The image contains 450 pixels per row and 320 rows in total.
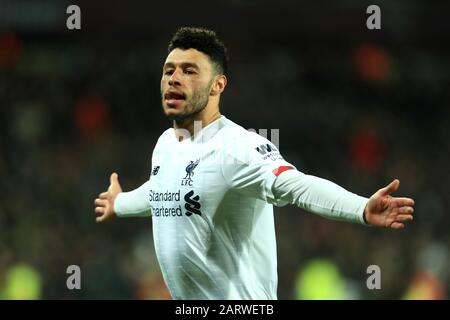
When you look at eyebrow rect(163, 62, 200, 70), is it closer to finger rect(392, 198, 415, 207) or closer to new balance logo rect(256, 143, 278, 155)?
new balance logo rect(256, 143, 278, 155)

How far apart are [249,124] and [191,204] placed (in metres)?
9.00

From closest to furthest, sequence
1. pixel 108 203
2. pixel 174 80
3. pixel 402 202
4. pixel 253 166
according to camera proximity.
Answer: pixel 402 202, pixel 253 166, pixel 174 80, pixel 108 203

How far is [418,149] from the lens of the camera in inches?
608

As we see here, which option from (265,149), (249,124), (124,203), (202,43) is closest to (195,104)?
(202,43)

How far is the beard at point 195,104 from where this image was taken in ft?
17.2

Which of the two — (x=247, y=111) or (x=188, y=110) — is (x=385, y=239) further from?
(x=188, y=110)

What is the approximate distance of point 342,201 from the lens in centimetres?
453

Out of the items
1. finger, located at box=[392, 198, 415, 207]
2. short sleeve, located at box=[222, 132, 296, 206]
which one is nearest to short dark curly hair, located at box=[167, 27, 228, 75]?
short sleeve, located at box=[222, 132, 296, 206]

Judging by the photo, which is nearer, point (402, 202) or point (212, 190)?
point (402, 202)

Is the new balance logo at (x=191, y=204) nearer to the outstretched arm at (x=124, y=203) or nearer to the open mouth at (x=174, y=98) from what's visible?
the open mouth at (x=174, y=98)

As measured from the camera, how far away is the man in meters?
4.89

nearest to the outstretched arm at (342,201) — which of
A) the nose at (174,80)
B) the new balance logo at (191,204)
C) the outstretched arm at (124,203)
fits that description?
the new balance logo at (191,204)

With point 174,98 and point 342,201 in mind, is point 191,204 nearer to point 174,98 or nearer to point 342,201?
point 174,98

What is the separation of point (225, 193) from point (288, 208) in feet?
27.3
